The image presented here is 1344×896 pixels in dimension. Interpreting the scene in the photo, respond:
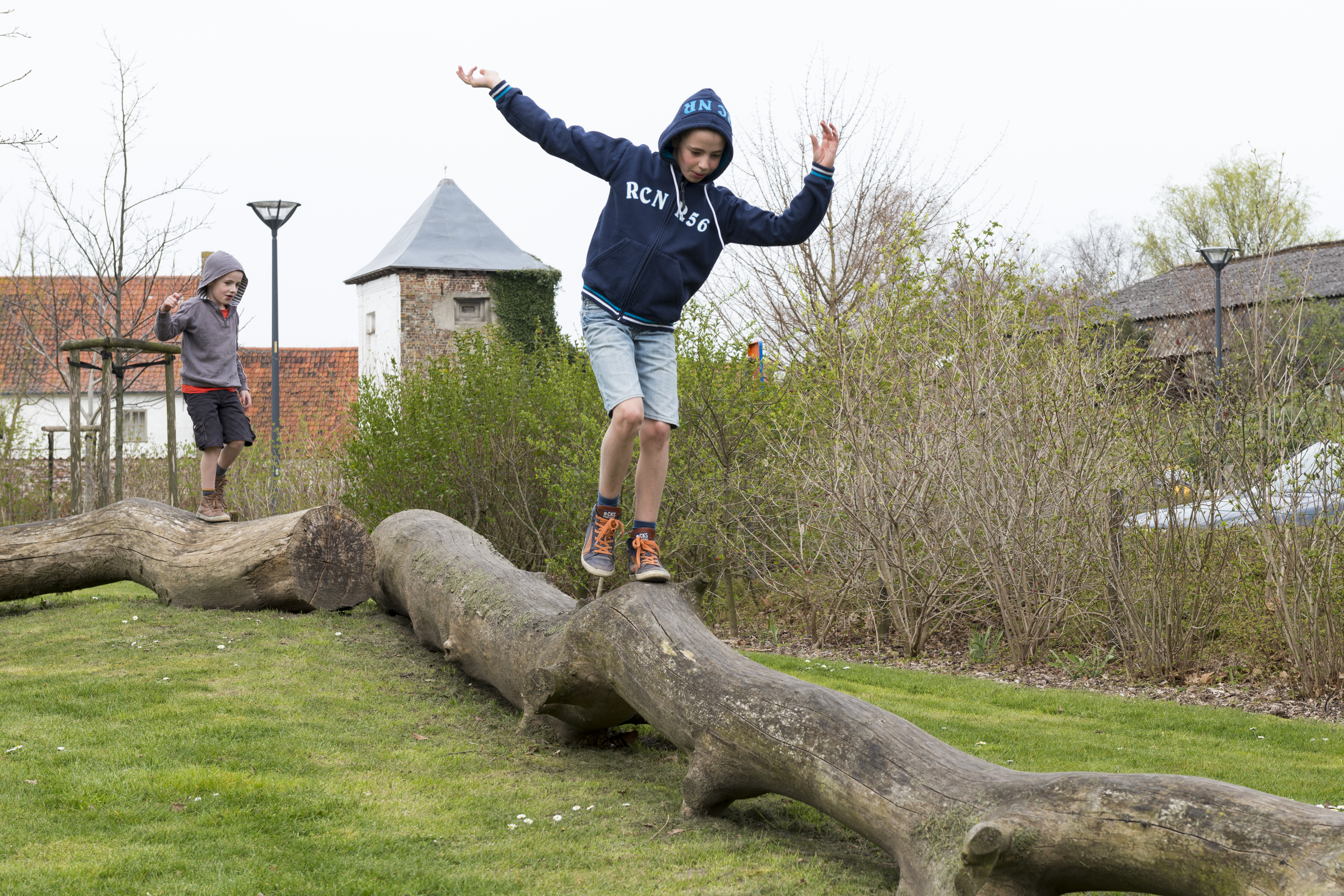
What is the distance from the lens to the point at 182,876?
338 cm

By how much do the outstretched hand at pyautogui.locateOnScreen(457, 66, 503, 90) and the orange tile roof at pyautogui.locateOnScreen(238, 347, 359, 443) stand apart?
1190 inches

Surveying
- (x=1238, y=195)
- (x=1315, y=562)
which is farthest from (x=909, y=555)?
(x=1238, y=195)

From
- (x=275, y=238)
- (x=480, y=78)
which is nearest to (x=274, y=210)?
(x=275, y=238)

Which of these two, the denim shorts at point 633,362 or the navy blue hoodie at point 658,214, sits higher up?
the navy blue hoodie at point 658,214

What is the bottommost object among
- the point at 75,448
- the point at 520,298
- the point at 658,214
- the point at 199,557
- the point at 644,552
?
the point at 199,557

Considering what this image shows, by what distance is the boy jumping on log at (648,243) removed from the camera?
15.6 feet

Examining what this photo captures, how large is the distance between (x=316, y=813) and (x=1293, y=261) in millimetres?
37304

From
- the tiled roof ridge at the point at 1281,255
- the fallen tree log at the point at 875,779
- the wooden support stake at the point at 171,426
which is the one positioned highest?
the tiled roof ridge at the point at 1281,255

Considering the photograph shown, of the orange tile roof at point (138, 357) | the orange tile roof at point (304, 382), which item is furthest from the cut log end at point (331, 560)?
the orange tile roof at point (304, 382)

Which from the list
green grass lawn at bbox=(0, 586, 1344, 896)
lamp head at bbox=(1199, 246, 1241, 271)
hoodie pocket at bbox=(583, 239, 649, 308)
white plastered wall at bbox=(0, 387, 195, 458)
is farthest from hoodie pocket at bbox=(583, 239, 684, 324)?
white plastered wall at bbox=(0, 387, 195, 458)

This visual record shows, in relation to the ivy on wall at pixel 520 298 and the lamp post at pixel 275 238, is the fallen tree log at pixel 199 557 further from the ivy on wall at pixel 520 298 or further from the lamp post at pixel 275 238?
the ivy on wall at pixel 520 298

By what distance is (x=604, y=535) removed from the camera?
5.06 metres

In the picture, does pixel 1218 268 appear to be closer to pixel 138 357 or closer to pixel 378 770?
pixel 378 770

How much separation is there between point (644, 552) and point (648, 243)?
1.36m
